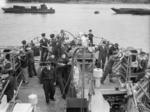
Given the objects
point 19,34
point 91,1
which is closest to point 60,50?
point 19,34

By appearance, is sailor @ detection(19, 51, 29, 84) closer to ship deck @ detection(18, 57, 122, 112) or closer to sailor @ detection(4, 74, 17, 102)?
ship deck @ detection(18, 57, 122, 112)

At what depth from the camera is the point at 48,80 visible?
892cm

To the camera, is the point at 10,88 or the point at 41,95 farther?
the point at 41,95

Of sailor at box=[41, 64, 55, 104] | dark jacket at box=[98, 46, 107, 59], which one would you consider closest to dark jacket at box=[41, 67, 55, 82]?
sailor at box=[41, 64, 55, 104]

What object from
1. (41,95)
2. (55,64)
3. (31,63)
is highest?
(55,64)

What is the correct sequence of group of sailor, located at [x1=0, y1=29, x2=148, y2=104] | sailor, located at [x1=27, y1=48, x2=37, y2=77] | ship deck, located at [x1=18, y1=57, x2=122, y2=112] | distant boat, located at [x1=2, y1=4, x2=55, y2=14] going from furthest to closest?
distant boat, located at [x1=2, y1=4, x2=55, y2=14] → sailor, located at [x1=27, y1=48, x2=37, y2=77] → ship deck, located at [x1=18, y1=57, x2=122, y2=112] → group of sailor, located at [x1=0, y1=29, x2=148, y2=104]

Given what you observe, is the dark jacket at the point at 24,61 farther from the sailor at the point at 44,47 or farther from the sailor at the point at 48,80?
the sailor at the point at 48,80

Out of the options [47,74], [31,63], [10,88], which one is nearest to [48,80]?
[47,74]

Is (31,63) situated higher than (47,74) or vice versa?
(47,74)

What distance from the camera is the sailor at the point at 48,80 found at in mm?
8719

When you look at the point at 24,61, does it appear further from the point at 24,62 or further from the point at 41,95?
the point at 41,95

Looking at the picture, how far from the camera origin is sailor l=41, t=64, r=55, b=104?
8719 millimetres

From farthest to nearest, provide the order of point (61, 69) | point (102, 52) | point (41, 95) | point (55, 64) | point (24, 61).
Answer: point (102, 52), point (24, 61), point (41, 95), point (61, 69), point (55, 64)

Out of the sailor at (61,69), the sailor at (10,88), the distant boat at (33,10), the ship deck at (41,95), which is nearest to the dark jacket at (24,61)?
the ship deck at (41,95)
